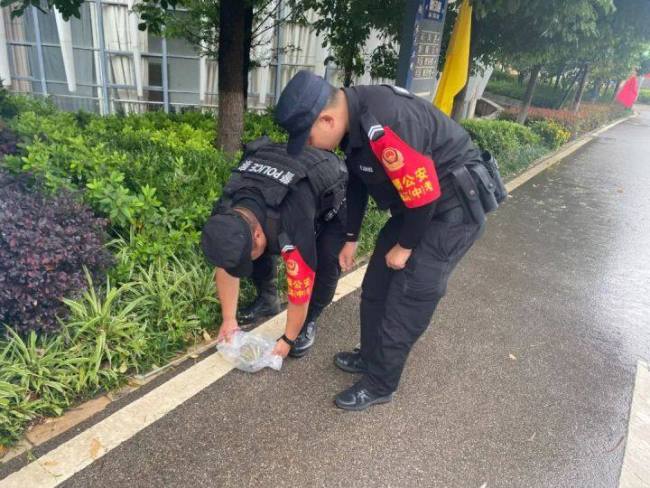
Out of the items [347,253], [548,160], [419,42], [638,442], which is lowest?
[638,442]

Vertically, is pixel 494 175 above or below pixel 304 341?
above

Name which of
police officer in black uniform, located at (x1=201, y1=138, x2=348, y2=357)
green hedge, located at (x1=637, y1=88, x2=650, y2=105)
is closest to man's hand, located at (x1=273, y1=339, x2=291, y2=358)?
police officer in black uniform, located at (x1=201, y1=138, x2=348, y2=357)

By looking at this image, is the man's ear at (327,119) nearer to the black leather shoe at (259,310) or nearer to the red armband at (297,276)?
the red armband at (297,276)

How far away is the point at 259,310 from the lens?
3205 mm

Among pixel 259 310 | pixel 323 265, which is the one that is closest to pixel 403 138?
pixel 323 265

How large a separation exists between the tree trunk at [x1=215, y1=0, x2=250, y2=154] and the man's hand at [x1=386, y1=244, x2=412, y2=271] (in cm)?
304

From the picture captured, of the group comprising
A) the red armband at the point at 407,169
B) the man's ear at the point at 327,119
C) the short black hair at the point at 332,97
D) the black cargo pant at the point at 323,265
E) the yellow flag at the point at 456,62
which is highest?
the yellow flag at the point at 456,62

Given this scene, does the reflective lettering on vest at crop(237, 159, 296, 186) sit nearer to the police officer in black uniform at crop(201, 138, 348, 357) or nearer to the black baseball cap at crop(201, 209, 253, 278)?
the police officer in black uniform at crop(201, 138, 348, 357)

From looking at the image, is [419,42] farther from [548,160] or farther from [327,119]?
[548,160]

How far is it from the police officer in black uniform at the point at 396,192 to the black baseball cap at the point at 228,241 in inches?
16.7

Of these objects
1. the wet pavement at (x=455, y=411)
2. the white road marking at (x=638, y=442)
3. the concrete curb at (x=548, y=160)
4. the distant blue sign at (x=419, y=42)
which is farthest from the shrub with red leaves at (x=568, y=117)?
the white road marking at (x=638, y=442)

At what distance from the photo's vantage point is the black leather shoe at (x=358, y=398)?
8.30 ft

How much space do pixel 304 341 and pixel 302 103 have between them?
1.64m

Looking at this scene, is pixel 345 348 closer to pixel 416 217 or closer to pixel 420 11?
pixel 416 217
